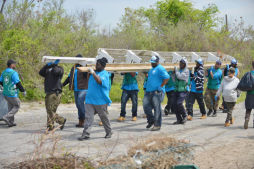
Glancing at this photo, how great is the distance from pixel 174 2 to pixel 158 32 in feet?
43.8

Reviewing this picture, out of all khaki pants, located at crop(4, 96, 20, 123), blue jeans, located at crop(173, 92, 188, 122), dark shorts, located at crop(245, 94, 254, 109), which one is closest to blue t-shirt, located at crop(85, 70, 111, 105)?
khaki pants, located at crop(4, 96, 20, 123)

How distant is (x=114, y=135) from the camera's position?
8.16 meters

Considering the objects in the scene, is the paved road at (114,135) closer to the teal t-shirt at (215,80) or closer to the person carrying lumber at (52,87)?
the person carrying lumber at (52,87)

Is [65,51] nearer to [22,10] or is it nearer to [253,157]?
[22,10]

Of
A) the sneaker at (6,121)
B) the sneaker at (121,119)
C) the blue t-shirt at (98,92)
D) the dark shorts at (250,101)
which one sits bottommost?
the sneaker at (121,119)

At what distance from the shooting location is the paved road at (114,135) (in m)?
6.46

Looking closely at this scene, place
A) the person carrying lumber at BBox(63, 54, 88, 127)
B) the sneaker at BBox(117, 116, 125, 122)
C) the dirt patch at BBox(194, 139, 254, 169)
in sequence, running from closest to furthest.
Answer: the dirt patch at BBox(194, 139, 254, 169) < the person carrying lumber at BBox(63, 54, 88, 127) < the sneaker at BBox(117, 116, 125, 122)

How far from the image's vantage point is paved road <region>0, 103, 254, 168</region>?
6.46 metres

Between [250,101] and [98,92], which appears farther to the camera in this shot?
[250,101]

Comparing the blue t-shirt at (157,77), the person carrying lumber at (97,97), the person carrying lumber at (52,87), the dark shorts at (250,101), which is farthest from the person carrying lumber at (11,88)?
the dark shorts at (250,101)

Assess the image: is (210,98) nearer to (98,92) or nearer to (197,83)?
(197,83)

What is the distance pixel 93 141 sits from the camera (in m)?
7.46

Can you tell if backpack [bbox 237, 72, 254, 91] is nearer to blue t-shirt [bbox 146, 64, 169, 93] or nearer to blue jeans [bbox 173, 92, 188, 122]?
blue jeans [bbox 173, 92, 188, 122]

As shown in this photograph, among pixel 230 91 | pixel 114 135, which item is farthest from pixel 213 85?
pixel 114 135
